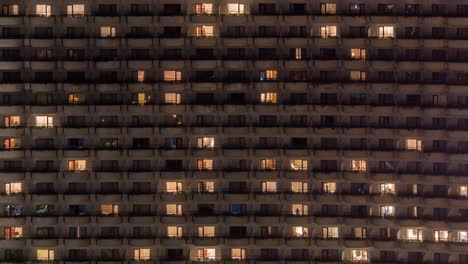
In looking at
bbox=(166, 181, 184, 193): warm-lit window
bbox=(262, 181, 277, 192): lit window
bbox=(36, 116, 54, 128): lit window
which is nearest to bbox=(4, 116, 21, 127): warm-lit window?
bbox=(36, 116, 54, 128): lit window

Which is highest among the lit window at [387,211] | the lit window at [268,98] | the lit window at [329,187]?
the lit window at [268,98]

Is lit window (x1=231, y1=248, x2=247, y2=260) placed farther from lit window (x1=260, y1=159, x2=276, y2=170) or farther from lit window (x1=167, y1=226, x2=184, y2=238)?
lit window (x1=260, y1=159, x2=276, y2=170)

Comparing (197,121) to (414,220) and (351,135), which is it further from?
(414,220)

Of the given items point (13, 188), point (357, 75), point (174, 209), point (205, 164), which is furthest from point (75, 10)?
point (357, 75)

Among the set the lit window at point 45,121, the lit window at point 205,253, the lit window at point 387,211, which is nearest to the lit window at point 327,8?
the lit window at point 387,211

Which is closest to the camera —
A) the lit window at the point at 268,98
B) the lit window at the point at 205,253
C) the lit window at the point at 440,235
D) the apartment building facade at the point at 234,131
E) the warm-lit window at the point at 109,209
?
the apartment building facade at the point at 234,131

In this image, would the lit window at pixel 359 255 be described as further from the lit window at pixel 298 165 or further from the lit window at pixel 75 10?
the lit window at pixel 75 10
